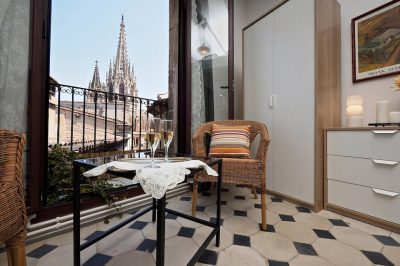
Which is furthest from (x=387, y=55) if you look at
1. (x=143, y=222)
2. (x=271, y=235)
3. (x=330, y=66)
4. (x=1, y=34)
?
(x=1, y=34)

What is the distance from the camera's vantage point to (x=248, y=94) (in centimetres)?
252

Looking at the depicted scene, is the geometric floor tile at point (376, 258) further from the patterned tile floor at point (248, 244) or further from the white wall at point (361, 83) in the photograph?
the white wall at point (361, 83)

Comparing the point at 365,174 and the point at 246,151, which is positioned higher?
the point at 246,151

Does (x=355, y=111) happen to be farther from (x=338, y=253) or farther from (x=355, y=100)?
(x=338, y=253)

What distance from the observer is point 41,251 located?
1148mm

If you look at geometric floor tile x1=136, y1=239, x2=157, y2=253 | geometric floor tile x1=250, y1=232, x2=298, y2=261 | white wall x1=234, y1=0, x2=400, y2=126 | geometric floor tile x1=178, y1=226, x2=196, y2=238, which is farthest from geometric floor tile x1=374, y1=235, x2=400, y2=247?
geometric floor tile x1=136, y1=239, x2=157, y2=253

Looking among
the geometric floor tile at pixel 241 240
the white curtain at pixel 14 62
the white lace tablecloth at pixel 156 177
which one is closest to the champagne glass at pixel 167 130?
the white lace tablecloth at pixel 156 177

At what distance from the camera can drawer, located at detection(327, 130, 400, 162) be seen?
1438mm

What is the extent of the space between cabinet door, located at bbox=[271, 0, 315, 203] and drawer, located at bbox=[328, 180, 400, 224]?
19 cm

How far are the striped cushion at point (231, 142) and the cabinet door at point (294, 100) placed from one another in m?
0.48

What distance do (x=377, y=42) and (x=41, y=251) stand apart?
321 centimetres

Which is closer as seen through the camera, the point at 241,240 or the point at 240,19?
the point at 241,240

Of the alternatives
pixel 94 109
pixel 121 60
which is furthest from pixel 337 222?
pixel 121 60

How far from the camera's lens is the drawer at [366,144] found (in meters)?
1.44
